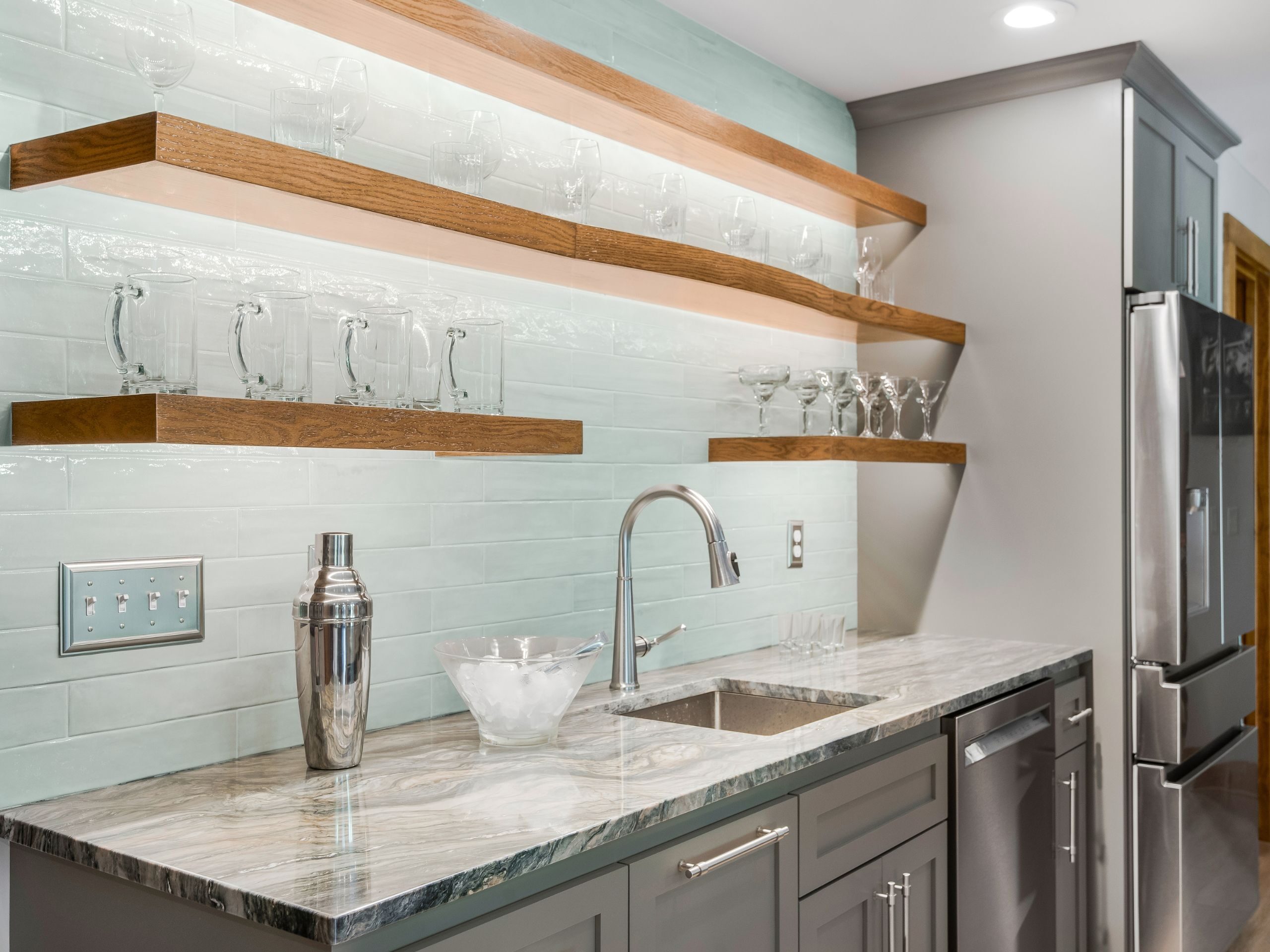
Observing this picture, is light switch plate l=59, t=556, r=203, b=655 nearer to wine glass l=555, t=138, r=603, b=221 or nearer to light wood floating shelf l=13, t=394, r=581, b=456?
light wood floating shelf l=13, t=394, r=581, b=456

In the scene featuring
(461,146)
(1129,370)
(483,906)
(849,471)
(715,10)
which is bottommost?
(483,906)

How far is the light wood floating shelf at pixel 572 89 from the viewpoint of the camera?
5.67 ft

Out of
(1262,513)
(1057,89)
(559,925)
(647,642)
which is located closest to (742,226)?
(647,642)

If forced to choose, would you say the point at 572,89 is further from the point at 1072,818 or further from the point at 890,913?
the point at 1072,818

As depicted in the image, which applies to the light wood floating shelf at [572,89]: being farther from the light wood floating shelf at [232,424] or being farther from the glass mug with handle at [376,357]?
the light wood floating shelf at [232,424]

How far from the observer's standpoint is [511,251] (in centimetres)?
190

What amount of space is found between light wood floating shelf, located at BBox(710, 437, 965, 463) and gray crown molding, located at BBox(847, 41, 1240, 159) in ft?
3.37

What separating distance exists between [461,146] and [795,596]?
166 cm

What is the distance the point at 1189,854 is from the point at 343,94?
106 inches

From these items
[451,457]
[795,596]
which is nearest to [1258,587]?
[795,596]

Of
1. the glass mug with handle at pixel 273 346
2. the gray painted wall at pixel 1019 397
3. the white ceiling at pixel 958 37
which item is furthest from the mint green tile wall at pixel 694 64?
the glass mug with handle at pixel 273 346

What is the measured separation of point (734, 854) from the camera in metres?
1.59

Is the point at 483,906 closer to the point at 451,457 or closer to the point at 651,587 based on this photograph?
the point at 451,457

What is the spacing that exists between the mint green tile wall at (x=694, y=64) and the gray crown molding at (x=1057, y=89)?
16 centimetres
